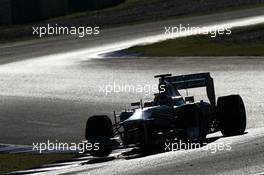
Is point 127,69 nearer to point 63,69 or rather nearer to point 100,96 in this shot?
point 63,69

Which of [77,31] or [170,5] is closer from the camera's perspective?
[77,31]

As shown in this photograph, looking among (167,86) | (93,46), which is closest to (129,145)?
(167,86)

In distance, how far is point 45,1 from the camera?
180 ft

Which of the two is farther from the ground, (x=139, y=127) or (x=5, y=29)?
(x=5, y=29)

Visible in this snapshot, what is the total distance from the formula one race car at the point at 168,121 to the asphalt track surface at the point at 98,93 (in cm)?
50

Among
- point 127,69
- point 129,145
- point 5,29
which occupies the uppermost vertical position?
point 5,29

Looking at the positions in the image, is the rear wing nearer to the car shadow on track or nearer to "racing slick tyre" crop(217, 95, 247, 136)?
"racing slick tyre" crop(217, 95, 247, 136)

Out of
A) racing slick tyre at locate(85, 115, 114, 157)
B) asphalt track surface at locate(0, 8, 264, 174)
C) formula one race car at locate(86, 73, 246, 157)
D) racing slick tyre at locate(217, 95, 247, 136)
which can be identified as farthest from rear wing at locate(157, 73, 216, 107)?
racing slick tyre at locate(85, 115, 114, 157)

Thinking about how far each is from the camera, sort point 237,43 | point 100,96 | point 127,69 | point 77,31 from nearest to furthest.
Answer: point 100,96 → point 127,69 → point 237,43 → point 77,31

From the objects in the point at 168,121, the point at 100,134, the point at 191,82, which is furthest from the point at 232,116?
the point at 100,134

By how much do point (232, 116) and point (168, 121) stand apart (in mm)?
1743

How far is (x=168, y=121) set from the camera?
19062mm

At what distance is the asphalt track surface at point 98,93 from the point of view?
56.1 feet

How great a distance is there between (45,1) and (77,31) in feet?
16.5
